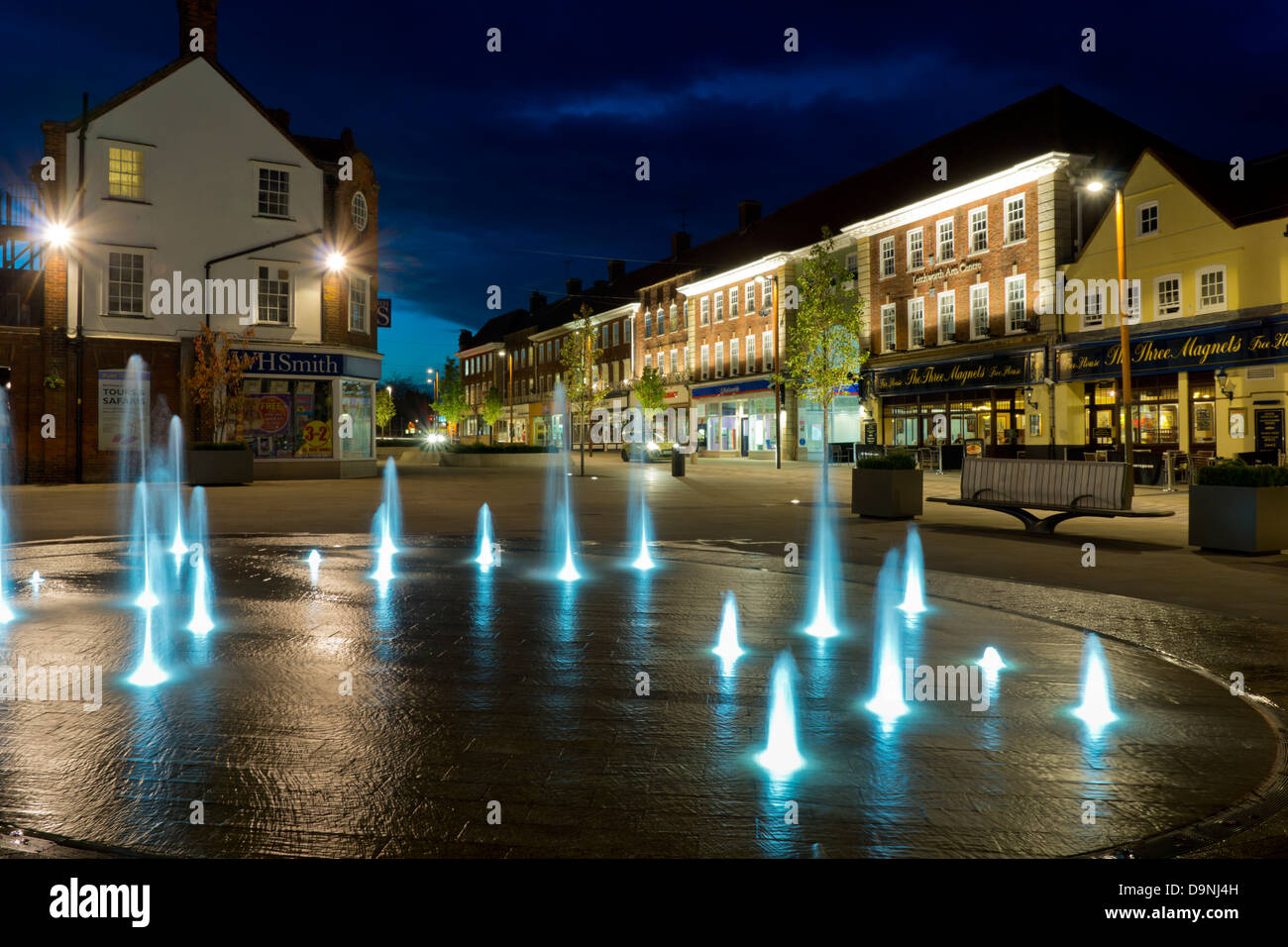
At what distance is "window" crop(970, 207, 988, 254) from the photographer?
37.0 meters

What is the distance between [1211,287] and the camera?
93.1ft

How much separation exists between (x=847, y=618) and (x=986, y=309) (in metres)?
32.1

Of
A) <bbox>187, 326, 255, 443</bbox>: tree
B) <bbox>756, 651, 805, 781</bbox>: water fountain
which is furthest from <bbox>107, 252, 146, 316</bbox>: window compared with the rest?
<bbox>756, 651, 805, 781</bbox>: water fountain

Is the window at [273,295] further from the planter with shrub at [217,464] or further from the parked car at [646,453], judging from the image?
the parked car at [646,453]

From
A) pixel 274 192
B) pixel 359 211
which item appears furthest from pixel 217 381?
pixel 359 211

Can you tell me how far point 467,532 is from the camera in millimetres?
15492

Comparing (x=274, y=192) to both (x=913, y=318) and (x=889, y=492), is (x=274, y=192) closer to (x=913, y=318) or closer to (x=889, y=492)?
(x=889, y=492)

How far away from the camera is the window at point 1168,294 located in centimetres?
2950

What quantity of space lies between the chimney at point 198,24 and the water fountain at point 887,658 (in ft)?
104

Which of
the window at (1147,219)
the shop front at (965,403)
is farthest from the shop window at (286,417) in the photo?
the window at (1147,219)

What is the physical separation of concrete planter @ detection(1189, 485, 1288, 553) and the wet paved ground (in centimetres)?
505

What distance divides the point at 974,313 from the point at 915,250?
5.11 m
